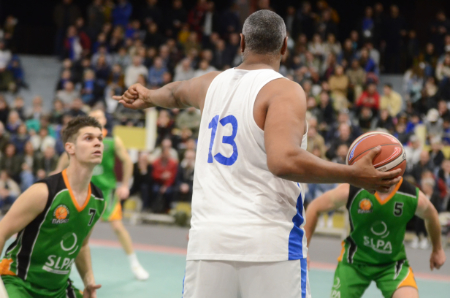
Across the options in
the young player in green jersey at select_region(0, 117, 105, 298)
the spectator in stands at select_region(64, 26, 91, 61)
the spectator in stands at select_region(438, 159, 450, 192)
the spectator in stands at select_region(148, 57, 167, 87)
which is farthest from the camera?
the spectator in stands at select_region(64, 26, 91, 61)

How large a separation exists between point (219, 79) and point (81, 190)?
160 cm

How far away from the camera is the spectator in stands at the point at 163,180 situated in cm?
1088

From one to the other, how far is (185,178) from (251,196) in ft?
28.1

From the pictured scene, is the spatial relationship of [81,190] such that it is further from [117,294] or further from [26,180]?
[26,180]

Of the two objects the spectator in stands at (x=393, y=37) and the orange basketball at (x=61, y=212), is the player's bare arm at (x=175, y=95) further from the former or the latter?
the spectator in stands at (x=393, y=37)

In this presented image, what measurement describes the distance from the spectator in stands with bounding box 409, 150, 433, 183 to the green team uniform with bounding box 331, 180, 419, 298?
579 cm

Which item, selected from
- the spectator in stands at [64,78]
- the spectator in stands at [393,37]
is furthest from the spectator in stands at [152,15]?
the spectator in stands at [393,37]

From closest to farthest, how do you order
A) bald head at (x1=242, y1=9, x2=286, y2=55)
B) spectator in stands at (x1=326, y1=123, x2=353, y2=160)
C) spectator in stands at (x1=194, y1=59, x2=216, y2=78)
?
bald head at (x1=242, y1=9, x2=286, y2=55) → spectator in stands at (x1=326, y1=123, x2=353, y2=160) → spectator in stands at (x1=194, y1=59, x2=216, y2=78)

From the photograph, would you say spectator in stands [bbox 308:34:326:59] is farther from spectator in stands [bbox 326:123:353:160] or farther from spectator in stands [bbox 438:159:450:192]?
spectator in stands [bbox 438:159:450:192]

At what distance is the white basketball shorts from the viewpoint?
2234 millimetres

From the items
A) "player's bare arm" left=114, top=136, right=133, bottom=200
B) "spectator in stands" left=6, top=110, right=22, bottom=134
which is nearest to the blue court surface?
"player's bare arm" left=114, top=136, right=133, bottom=200

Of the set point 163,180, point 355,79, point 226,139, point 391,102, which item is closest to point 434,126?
point 391,102

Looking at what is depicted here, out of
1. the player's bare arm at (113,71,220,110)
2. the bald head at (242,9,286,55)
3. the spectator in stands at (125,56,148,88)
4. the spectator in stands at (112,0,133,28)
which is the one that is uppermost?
the spectator in stands at (112,0,133,28)

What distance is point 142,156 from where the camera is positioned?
36.3 feet
